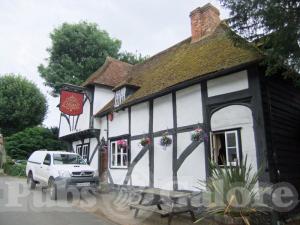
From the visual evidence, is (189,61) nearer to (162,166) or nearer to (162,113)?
(162,113)

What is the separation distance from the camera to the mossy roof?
10.4 m

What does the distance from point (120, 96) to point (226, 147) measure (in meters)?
7.27

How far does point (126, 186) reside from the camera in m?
14.4

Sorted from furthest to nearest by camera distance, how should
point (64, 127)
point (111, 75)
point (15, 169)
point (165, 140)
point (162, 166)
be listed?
point (15, 169)
point (64, 127)
point (111, 75)
point (162, 166)
point (165, 140)

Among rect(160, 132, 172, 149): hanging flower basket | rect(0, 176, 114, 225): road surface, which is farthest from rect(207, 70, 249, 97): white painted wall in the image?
rect(0, 176, 114, 225): road surface

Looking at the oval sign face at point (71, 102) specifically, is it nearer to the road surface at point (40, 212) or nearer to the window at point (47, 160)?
the window at point (47, 160)

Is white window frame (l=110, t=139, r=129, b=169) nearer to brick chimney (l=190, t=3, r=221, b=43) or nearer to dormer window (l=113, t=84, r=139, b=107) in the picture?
dormer window (l=113, t=84, r=139, b=107)

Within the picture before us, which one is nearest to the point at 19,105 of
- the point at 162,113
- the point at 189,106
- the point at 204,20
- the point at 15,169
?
the point at 15,169

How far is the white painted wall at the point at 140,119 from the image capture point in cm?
1356

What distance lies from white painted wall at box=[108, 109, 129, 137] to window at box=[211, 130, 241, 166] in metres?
5.54

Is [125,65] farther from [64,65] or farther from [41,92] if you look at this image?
[41,92]

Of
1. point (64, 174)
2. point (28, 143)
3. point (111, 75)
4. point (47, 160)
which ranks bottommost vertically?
point (64, 174)

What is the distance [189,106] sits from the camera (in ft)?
37.4

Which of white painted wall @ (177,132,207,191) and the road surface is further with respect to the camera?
white painted wall @ (177,132,207,191)
